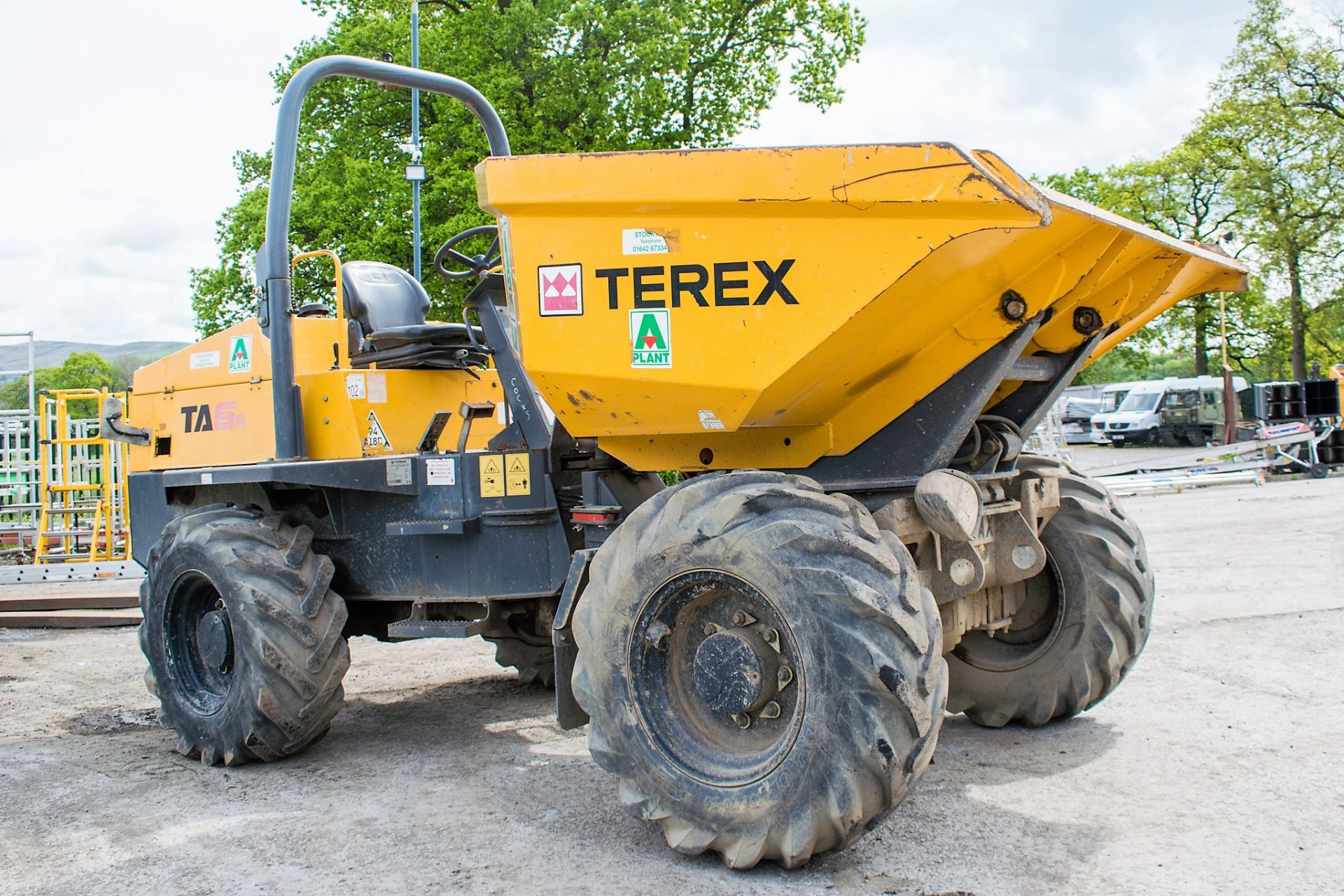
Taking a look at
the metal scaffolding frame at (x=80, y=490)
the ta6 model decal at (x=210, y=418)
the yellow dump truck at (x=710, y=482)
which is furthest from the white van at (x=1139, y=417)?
the ta6 model decal at (x=210, y=418)

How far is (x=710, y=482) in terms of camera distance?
3889 millimetres

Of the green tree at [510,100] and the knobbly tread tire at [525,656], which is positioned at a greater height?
the green tree at [510,100]

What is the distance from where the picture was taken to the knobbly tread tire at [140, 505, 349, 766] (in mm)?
5156

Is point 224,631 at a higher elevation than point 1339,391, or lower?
lower

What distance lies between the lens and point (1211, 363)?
53031 millimetres

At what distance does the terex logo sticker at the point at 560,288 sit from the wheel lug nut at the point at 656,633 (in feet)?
3.64

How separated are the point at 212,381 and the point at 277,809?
2.48 m

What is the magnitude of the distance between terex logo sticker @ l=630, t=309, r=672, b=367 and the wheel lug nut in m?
0.87

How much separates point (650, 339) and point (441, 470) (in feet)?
5.39

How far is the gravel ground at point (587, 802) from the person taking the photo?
3641mm

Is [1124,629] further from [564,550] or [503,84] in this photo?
[503,84]

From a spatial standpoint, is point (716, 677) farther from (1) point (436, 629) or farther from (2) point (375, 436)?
(2) point (375, 436)

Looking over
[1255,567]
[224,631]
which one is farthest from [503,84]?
[224,631]

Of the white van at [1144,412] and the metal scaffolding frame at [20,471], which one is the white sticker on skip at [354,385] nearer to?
the metal scaffolding frame at [20,471]
